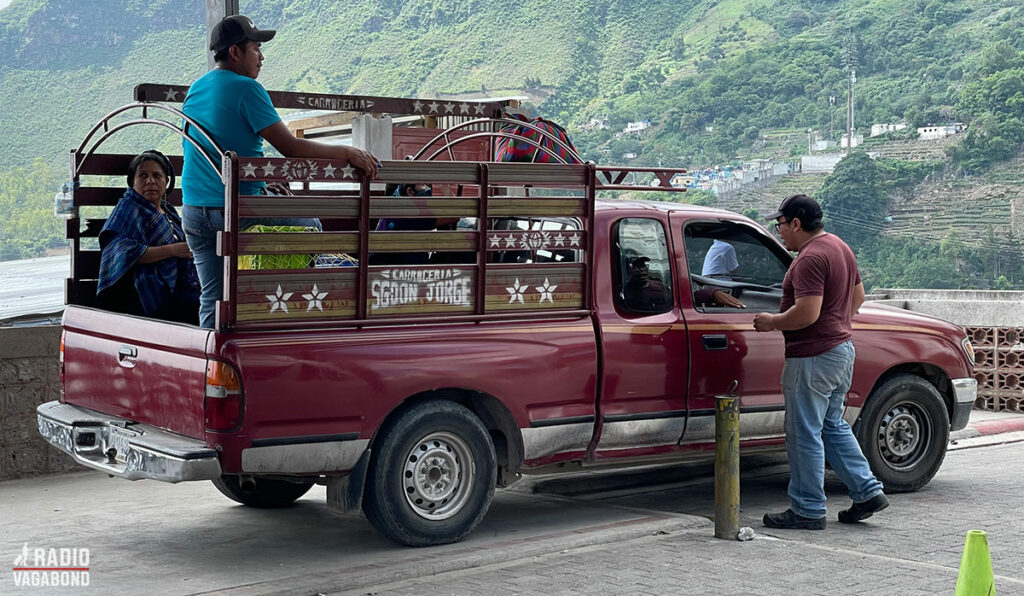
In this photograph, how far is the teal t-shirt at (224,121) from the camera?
6.25 meters

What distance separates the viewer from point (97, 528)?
7.10 m

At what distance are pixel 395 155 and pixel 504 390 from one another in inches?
232

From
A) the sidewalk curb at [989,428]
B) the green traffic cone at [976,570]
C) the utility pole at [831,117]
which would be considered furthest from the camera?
the utility pole at [831,117]

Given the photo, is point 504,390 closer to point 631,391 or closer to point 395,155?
point 631,391

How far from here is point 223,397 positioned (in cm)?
568

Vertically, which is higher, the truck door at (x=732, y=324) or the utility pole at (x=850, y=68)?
the utility pole at (x=850, y=68)

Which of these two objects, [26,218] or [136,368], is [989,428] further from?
[26,218]

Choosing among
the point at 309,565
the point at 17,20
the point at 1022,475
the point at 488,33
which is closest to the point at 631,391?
the point at 309,565

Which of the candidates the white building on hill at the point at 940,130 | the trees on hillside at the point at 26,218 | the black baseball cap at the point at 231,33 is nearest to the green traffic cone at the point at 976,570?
the black baseball cap at the point at 231,33

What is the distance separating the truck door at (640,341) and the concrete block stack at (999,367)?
275 inches

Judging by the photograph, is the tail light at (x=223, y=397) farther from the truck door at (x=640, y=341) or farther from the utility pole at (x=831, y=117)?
the utility pole at (x=831, y=117)

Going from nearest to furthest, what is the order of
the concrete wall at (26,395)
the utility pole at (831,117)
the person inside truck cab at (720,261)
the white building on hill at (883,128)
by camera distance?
1. the person inside truck cab at (720,261)
2. the concrete wall at (26,395)
3. the utility pole at (831,117)
4. the white building on hill at (883,128)

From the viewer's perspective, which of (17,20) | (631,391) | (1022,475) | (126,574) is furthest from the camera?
(17,20)

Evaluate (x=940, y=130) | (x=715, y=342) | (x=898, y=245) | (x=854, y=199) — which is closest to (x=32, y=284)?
(x=715, y=342)
